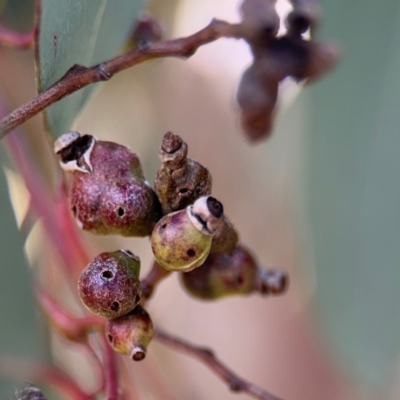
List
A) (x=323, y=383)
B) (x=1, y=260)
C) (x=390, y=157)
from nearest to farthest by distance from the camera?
(x=1, y=260) → (x=390, y=157) → (x=323, y=383)

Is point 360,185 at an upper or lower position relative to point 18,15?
lower

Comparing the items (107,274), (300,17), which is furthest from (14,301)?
(300,17)

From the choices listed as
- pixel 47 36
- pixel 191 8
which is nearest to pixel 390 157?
pixel 47 36

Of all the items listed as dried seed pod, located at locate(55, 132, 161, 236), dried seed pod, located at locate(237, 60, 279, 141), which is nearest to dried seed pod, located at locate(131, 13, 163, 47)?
dried seed pod, located at locate(237, 60, 279, 141)

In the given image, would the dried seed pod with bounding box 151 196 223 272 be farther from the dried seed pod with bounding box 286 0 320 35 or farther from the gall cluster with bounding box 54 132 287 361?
the dried seed pod with bounding box 286 0 320 35

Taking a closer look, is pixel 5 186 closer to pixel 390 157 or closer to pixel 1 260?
pixel 1 260

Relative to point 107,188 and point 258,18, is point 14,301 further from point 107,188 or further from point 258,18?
point 258,18
